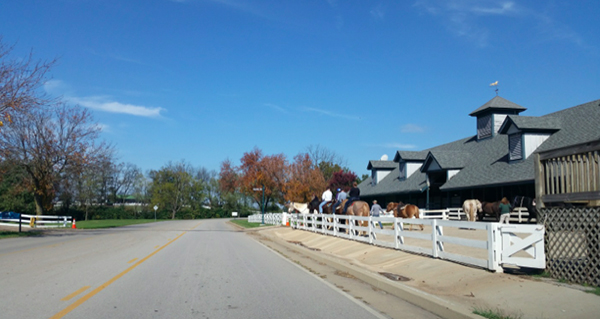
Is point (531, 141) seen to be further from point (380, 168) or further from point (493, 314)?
point (493, 314)

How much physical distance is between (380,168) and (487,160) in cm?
1677

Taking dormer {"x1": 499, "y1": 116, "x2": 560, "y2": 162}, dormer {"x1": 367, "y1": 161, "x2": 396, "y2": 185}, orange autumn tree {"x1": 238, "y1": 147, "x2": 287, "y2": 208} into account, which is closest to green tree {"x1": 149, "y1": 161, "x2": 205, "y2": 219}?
orange autumn tree {"x1": 238, "y1": 147, "x2": 287, "y2": 208}

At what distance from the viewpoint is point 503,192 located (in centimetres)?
3120


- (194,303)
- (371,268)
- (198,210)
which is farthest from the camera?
(198,210)

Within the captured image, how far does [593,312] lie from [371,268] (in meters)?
6.29

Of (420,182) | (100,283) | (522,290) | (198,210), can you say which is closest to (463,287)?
(522,290)

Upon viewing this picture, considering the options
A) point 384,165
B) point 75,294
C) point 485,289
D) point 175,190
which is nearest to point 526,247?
point 485,289

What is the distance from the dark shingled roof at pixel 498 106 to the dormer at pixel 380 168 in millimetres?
12693

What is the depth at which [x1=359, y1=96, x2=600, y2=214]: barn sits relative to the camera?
1116 inches

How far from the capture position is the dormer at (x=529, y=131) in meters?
29.1

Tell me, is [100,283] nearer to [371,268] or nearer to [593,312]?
[371,268]

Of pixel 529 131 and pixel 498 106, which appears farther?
pixel 498 106

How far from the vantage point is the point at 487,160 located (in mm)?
34344

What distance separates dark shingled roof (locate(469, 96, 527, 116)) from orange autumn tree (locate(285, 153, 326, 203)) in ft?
75.3
